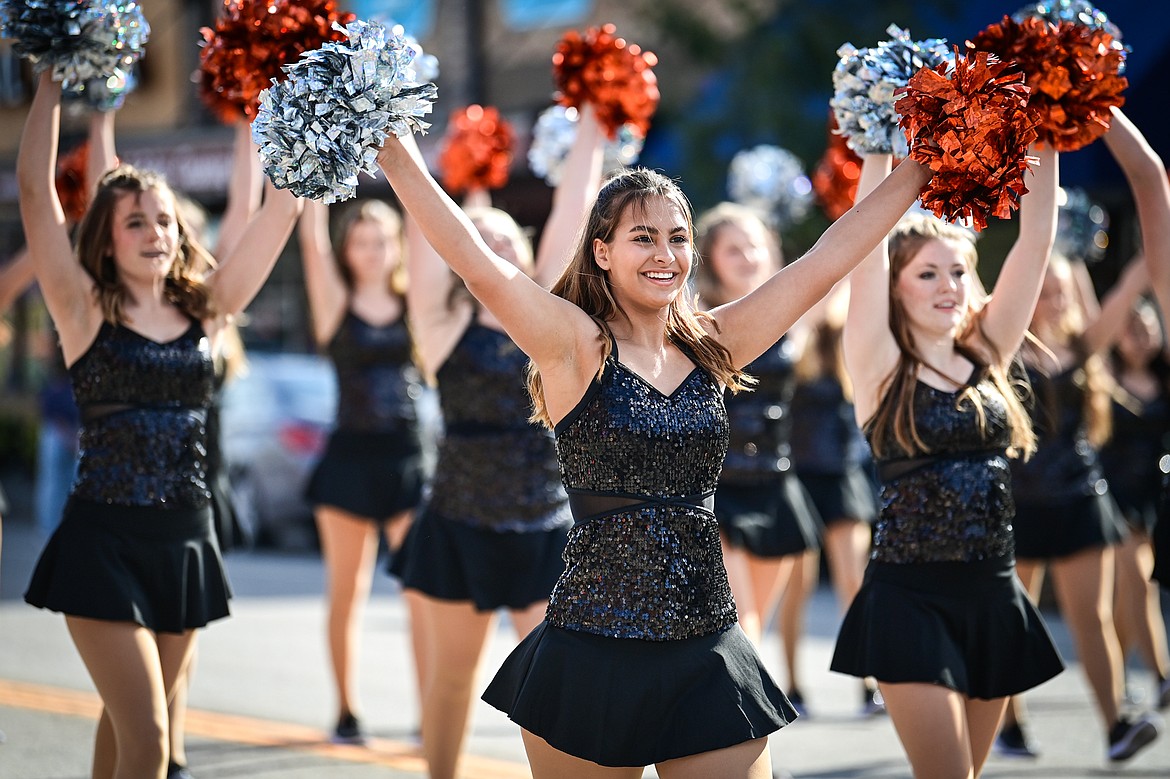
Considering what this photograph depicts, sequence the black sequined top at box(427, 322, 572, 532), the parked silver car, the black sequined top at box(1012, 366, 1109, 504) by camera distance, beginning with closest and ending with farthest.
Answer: the black sequined top at box(427, 322, 572, 532)
the black sequined top at box(1012, 366, 1109, 504)
the parked silver car

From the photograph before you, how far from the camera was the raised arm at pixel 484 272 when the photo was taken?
3010mm

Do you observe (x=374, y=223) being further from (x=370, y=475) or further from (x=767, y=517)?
(x=767, y=517)

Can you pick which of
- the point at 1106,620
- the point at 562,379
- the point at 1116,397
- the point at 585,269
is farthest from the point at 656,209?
the point at 1116,397

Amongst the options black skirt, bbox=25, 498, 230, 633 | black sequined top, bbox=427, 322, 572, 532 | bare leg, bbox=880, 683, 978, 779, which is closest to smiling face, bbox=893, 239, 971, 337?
bare leg, bbox=880, 683, 978, 779

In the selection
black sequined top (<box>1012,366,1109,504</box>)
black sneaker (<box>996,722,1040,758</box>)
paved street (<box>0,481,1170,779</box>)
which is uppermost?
black sequined top (<box>1012,366,1109,504</box>)

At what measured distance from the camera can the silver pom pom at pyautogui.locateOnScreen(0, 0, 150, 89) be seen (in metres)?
4.14

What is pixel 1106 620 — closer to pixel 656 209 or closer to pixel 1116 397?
pixel 1116 397

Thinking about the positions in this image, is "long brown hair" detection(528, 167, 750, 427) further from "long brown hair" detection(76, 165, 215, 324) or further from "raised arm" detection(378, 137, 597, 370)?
"long brown hair" detection(76, 165, 215, 324)

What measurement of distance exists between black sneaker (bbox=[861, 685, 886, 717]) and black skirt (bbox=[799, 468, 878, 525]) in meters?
0.84

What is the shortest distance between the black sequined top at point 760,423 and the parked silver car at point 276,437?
A: 19.5 ft

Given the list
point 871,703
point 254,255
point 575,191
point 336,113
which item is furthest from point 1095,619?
point 336,113

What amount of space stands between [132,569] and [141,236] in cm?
102

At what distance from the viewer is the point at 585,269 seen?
11.0ft

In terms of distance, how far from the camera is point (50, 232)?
13.6 ft
